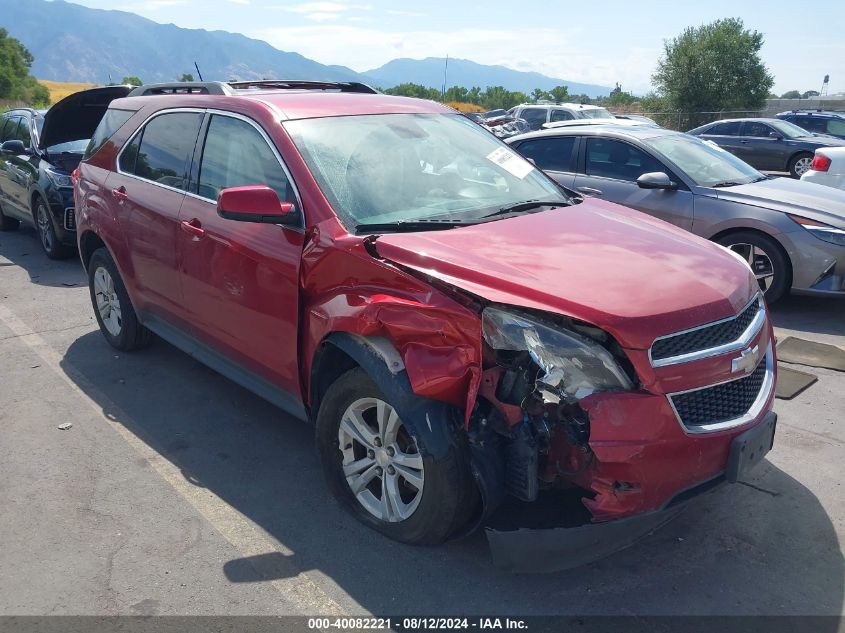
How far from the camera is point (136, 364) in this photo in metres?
5.50

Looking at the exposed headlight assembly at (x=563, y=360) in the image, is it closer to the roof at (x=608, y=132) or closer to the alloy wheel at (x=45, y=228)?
the roof at (x=608, y=132)

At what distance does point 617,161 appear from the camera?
301 inches

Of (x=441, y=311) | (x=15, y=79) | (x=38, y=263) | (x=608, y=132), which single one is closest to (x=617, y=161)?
(x=608, y=132)

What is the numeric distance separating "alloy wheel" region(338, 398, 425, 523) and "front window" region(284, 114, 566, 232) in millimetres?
906

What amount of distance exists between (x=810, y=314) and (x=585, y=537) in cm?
505

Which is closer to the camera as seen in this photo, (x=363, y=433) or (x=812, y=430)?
(x=363, y=433)

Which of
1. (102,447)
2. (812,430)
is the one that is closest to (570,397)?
(812,430)

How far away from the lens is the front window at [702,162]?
7.20m

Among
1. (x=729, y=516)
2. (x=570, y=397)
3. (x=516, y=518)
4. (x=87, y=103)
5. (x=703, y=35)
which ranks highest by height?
(x=703, y=35)

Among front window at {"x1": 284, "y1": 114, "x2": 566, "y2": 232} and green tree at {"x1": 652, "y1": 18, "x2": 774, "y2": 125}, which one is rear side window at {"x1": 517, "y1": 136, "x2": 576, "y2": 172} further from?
green tree at {"x1": 652, "y1": 18, "x2": 774, "y2": 125}

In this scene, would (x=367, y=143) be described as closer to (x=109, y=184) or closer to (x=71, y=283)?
(x=109, y=184)

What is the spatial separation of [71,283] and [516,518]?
265 inches

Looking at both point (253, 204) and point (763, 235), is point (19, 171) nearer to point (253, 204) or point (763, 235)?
point (253, 204)

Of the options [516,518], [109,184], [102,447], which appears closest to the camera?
[516,518]
